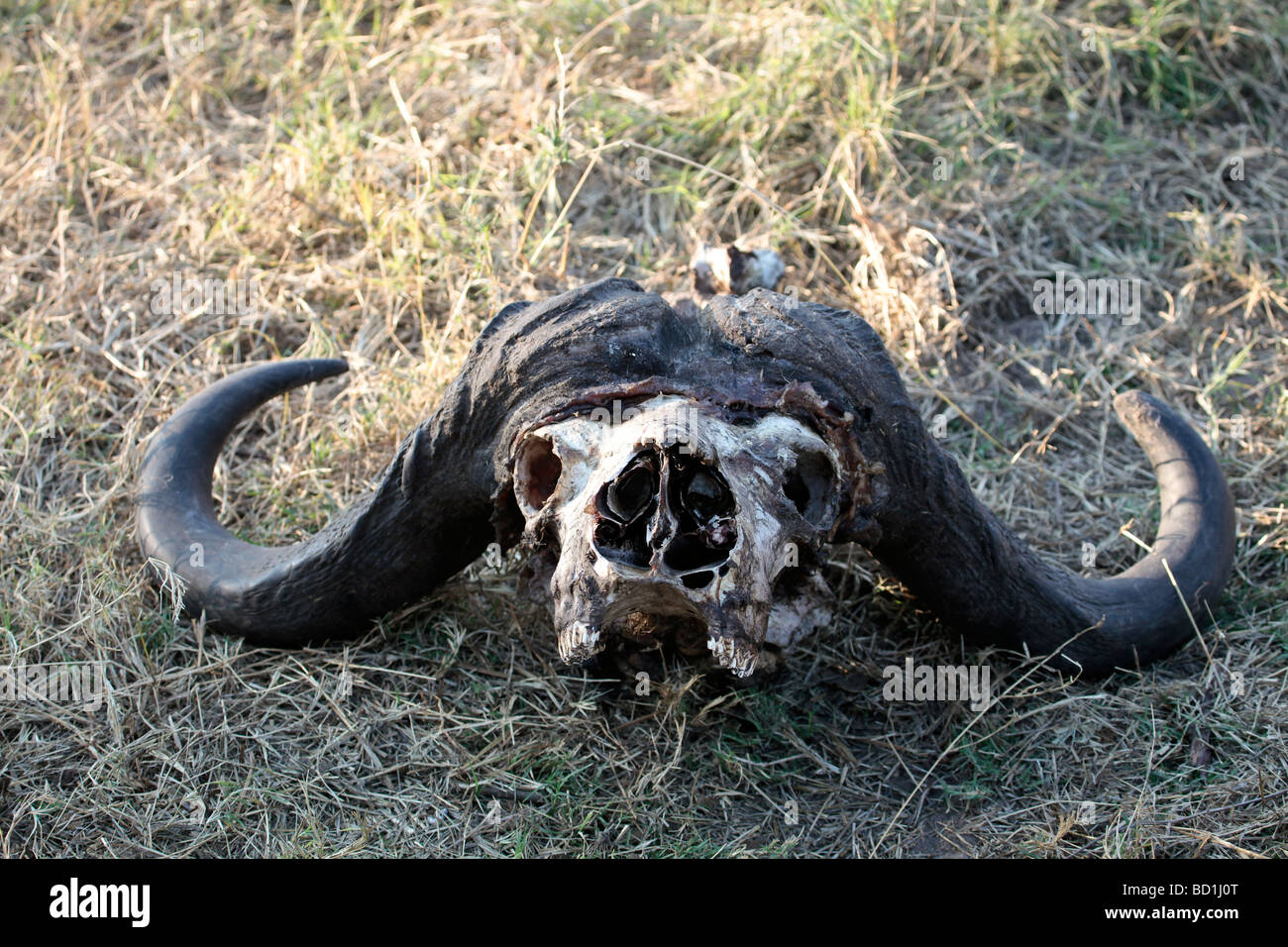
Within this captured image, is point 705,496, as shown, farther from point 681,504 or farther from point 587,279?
point 587,279

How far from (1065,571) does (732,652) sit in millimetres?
1413

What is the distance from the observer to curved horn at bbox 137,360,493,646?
3.20 meters

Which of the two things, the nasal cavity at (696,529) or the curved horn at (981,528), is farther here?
the curved horn at (981,528)

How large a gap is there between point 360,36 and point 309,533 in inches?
112

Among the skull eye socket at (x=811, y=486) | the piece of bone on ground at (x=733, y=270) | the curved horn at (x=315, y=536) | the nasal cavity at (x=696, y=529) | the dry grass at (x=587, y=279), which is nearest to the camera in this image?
the nasal cavity at (x=696, y=529)

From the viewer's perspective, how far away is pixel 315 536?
3.50m

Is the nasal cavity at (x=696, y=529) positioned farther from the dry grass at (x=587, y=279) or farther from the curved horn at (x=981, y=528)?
the dry grass at (x=587, y=279)

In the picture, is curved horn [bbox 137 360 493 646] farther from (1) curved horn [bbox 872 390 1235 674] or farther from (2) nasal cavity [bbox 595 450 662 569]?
(1) curved horn [bbox 872 390 1235 674]

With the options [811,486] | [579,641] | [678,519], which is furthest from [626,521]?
[811,486]

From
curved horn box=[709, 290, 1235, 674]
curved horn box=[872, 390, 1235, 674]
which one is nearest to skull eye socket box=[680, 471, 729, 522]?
curved horn box=[709, 290, 1235, 674]

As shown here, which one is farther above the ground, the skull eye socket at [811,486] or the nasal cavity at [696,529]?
the nasal cavity at [696,529]

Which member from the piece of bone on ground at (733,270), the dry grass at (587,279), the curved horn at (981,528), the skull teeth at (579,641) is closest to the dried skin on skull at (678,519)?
the skull teeth at (579,641)

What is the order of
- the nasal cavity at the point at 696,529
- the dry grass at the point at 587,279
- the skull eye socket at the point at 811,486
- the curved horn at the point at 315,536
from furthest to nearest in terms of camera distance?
the dry grass at the point at 587,279 → the curved horn at the point at 315,536 → the skull eye socket at the point at 811,486 → the nasal cavity at the point at 696,529

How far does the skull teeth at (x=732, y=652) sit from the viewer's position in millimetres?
2629
